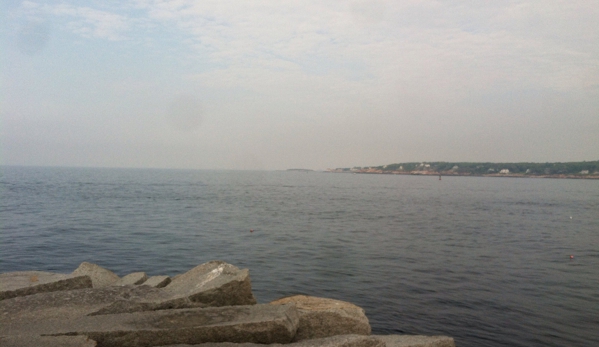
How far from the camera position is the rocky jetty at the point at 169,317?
645cm

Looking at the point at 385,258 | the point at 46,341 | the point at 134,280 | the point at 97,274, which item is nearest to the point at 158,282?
the point at 134,280

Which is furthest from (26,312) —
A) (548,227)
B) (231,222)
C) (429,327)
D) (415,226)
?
(548,227)

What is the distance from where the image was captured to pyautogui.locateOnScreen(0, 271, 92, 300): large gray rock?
8.38 m

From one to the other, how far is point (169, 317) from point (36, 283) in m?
3.46

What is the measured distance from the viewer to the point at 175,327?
22.0ft

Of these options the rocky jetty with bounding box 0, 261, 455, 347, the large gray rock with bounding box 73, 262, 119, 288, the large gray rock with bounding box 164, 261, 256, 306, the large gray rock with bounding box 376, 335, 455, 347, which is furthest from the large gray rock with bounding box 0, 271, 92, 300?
the large gray rock with bounding box 376, 335, 455, 347

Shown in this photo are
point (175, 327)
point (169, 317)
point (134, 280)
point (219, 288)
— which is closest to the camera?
point (175, 327)

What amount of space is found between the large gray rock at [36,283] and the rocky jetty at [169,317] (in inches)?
0.7

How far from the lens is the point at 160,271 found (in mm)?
17453

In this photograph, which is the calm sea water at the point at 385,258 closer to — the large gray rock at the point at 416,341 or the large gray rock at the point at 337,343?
the large gray rock at the point at 416,341

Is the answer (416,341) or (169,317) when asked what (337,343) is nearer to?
(416,341)

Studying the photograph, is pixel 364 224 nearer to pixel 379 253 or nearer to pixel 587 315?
pixel 379 253

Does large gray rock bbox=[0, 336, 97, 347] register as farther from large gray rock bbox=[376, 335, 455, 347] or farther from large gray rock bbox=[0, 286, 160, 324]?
large gray rock bbox=[376, 335, 455, 347]

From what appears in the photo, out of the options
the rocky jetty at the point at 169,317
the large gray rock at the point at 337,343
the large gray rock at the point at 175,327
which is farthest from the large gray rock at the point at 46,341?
the large gray rock at the point at 337,343
